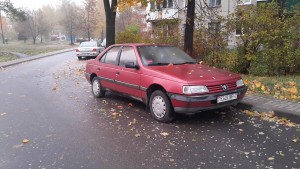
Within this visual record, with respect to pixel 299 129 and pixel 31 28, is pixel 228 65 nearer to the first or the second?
pixel 299 129

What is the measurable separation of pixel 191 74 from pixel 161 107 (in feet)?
2.87

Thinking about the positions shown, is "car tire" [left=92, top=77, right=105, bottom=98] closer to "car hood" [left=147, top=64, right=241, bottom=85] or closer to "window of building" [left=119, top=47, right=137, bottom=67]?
"window of building" [left=119, top=47, right=137, bottom=67]

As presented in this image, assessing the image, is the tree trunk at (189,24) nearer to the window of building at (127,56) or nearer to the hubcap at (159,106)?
the window of building at (127,56)

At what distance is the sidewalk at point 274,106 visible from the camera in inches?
226

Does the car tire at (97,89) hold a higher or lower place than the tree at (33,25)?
lower

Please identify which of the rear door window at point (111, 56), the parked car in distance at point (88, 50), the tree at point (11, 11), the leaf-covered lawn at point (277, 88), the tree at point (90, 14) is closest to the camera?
the leaf-covered lawn at point (277, 88)

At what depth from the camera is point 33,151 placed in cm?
455

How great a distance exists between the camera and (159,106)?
5.87 metres

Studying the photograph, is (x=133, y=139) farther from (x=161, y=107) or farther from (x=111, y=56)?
(x=111, y=56)

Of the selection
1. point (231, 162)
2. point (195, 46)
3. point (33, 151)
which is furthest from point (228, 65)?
point (33, 151)

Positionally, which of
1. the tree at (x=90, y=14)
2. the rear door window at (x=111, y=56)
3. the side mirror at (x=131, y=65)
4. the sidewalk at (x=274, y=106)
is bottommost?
the sidewalk at (x=274, y=106)

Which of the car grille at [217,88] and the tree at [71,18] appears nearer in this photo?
the car grille at [217,88]

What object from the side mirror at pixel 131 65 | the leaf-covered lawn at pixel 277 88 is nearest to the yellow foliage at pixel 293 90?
the leaf-covered lawn at pixel 277 88

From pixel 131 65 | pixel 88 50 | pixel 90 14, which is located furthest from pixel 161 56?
pixel 90 14
